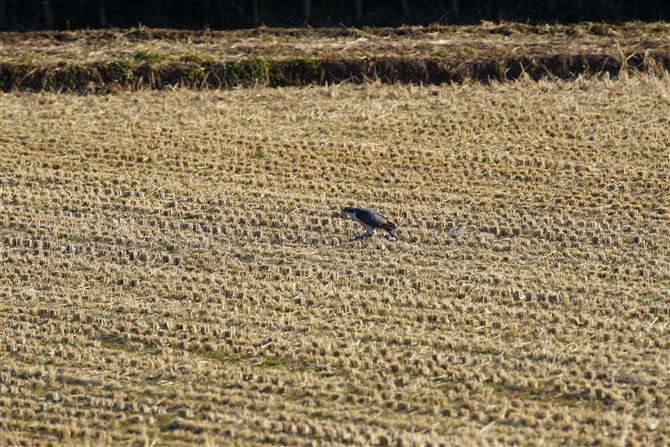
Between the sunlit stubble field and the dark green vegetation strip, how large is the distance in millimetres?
690

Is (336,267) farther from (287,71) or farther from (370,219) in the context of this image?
(287,71)

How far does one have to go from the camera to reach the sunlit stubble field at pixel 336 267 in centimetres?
763

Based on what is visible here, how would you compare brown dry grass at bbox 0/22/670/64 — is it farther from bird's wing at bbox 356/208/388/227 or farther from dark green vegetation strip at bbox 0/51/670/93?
bird's wing at bbox 356/208/388/227

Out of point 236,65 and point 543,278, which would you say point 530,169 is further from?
point 236,65

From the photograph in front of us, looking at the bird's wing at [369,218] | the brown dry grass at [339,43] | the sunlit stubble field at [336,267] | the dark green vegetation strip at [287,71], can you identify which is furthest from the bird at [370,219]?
the brown dry grass at [339,43]

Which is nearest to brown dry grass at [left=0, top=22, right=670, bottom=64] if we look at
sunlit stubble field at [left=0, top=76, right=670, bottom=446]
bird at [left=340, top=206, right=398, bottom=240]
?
sunlit stubble field at [left=0, top=76, right=670, bottom=446]

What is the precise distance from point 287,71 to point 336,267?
9017mm

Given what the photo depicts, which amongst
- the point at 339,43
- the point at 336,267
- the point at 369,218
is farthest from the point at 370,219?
the point at 339,43

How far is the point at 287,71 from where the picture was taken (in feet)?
62.7

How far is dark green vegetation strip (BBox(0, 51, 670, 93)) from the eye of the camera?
735 inches

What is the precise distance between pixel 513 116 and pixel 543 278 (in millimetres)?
6706

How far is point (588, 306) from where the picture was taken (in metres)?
9.54

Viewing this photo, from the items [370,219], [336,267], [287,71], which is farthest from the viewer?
[287,71]

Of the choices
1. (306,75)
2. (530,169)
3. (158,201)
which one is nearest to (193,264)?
(158,201)
